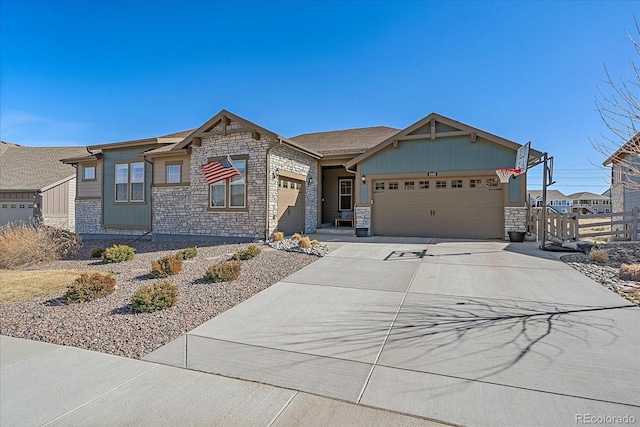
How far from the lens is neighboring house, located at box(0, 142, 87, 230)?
20766 millimetres

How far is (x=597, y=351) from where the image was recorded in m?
3.30

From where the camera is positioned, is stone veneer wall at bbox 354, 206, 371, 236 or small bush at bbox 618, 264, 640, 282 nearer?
small bush at bbox 618, 264, 640, 282

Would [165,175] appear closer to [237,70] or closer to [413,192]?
[237,70]

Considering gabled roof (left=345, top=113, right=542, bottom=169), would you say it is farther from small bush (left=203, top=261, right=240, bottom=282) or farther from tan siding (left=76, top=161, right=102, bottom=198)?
tan siding (left=76, top=161, right=102, bottom=198)

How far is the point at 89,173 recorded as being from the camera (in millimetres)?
18141

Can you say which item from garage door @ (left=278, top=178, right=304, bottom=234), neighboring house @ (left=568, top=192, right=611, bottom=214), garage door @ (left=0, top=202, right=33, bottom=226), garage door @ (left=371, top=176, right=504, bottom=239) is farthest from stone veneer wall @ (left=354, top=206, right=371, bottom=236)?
neighboring house @ (left=568, top=192, right=611, bottom=214)

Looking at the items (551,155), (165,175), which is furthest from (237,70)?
(551,155)

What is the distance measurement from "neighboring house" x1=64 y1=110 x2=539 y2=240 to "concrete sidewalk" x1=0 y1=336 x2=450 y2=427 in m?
9.16

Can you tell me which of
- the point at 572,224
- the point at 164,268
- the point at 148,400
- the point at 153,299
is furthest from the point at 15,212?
the point at 572,224

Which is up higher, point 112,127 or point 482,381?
point 112,127

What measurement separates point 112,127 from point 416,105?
2220 centimetres

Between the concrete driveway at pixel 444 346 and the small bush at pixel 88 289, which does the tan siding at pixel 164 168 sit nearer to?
the small bush at pixel 88 289

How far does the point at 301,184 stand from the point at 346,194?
139 inches

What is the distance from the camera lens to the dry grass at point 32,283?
6.06 m
